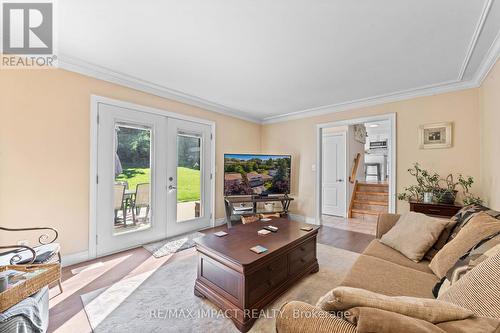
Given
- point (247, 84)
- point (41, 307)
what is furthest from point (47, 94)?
point (247, 84)

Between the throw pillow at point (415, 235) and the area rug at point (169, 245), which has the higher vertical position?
the throw pillow at point (415, 235)

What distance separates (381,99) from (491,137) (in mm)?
1582

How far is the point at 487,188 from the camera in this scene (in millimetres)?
2674

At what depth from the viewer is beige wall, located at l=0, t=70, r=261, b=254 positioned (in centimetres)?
221

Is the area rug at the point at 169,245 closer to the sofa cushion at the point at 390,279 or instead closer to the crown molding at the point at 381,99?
the sofa cushion at the point at 390,279

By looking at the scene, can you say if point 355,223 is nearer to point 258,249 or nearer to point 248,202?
point 248,202

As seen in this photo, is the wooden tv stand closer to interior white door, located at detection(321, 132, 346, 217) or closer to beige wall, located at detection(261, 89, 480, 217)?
beige wall, located at detection(261, 89, 480, 217)

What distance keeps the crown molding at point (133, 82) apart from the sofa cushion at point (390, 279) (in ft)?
11.2

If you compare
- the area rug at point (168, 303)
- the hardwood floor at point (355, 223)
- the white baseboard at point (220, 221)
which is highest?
the white baseboard at point (220, 221)

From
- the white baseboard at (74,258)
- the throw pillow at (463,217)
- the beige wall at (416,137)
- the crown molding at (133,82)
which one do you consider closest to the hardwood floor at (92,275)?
the white baseboard at (74,258)

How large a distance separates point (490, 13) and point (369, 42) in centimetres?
84

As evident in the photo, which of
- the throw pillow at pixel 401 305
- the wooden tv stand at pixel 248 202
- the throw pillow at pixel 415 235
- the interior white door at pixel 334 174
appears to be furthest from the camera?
the interior white door at pixel 334 174

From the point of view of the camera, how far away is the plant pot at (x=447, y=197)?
2.93 metres

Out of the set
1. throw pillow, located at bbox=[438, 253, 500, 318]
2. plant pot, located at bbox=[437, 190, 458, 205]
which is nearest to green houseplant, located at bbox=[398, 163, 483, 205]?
plant pot, located at bbox=[437, 190, 458, 205]
